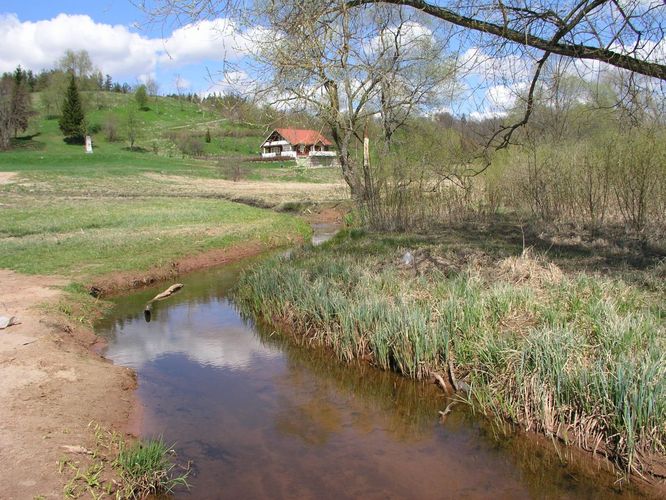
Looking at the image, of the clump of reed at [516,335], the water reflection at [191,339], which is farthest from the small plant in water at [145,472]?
the clump of reed at [516,335]

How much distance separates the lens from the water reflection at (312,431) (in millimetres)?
4418

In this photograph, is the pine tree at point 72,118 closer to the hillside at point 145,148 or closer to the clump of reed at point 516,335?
the hillside at point 145,148

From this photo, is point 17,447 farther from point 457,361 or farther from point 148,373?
point 457,361

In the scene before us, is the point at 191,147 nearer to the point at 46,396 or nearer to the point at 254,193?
the point at 254,193

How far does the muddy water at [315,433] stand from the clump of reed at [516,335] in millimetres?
284

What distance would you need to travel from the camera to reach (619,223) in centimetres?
1273

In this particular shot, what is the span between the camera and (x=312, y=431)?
5.34 m

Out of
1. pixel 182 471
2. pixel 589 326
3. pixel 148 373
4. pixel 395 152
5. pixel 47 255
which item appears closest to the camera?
pixel 182 471

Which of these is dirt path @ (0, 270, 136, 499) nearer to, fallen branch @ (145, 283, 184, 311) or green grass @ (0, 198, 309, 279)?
fallen branch @ (145, 283, 184, 311)

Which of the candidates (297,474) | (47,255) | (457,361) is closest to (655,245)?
(457,361)

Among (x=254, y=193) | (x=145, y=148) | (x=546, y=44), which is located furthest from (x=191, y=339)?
(x=145, y=148)

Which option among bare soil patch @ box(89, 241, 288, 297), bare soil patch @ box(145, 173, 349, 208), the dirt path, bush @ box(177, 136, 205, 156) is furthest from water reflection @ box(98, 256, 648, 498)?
bush @ box(177, 136, 205, 156)

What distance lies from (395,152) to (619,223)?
574 centimetres

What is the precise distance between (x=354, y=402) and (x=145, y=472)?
2495mm
